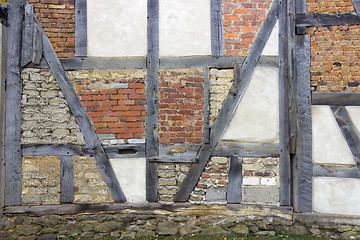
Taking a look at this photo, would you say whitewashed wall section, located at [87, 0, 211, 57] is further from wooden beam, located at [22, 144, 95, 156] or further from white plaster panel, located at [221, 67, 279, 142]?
wooden beam, located at [22, 144, 95, 156]

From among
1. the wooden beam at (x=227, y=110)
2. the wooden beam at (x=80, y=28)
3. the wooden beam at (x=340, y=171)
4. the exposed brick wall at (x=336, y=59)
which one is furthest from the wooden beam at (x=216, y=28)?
the wooden beam at (x=340, y=171)

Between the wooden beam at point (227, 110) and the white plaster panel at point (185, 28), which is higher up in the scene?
the white plaster panel at point (185, 28)

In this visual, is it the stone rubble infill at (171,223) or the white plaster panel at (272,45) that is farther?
the white plaster panel at (272,45)

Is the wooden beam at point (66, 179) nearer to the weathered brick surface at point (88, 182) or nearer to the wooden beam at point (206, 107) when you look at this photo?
the weathered brick surface at point (88, 182)

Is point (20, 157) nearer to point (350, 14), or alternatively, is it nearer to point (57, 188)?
point (57, 188)

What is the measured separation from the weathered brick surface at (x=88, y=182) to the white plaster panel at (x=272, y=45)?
2.77 metres

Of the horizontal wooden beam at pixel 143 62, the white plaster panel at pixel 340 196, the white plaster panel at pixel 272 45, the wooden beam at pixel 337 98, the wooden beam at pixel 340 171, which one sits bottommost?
the white plaster panel at pixel 340 196

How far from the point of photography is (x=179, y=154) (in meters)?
3.34

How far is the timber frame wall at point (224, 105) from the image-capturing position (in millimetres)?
3340

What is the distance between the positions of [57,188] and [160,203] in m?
1.40

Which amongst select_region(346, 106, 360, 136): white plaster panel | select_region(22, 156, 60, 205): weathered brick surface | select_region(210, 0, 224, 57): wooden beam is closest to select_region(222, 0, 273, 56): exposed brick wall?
select_region(210, 0, 224, 57): wooden beam

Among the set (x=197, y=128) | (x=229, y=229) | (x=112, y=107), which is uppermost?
(x=112, y=107)

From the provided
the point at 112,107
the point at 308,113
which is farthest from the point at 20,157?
the point at 308,113

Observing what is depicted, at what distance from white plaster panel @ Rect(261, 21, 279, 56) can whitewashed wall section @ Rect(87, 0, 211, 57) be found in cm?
79
